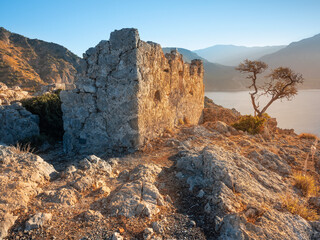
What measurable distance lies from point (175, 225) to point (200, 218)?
453 millimetres

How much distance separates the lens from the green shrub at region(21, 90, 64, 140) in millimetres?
8773

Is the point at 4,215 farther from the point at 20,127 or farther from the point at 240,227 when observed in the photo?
the point at 20,127

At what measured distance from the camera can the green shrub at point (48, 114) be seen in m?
8.77

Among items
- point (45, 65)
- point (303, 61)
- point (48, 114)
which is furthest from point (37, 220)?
point (303, 61)

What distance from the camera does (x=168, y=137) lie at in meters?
7.45

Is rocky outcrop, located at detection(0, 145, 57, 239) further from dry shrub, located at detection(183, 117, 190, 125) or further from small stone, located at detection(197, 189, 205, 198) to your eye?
dry shrub, located at detection(183, 117, 190, 125)

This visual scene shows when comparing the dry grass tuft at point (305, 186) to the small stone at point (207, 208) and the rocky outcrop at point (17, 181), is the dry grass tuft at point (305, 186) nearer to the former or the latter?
the small stone at point (207, 208)

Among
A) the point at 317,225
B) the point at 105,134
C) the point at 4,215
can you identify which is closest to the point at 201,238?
the point at 317,225

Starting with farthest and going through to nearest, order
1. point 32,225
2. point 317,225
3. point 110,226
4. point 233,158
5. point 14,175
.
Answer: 1. point 233,158
2. point 14,175
3. point 317,225
4. point 110,226
5. point 32,225

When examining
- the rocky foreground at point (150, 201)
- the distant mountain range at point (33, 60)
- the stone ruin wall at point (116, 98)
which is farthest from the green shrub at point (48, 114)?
the distant mountain range at point (33, 60)

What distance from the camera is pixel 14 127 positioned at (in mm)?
7699

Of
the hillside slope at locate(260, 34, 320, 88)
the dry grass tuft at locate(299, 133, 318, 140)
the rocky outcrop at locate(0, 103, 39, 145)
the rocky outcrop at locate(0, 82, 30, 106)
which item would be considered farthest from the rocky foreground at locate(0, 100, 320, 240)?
the hillside slope at locate(260, 34, 320, 88)

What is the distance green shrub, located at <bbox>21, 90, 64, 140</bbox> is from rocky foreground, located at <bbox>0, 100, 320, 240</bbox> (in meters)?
4.97

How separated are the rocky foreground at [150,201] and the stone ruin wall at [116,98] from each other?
135 cm
